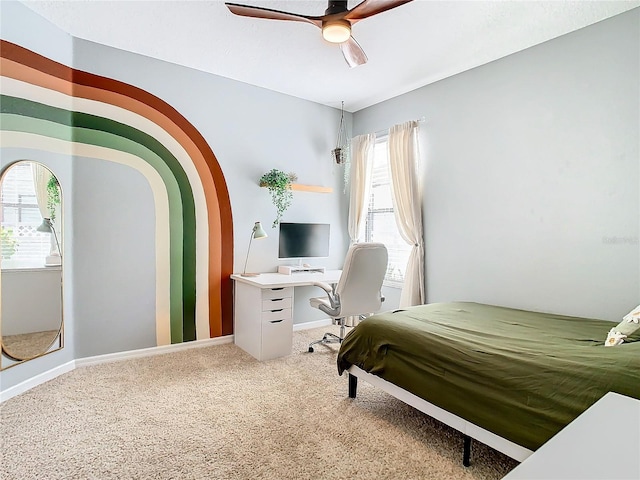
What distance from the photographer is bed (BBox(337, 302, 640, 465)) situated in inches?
60.4

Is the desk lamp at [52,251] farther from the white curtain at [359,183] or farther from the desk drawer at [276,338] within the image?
the white curtain at [359,183]

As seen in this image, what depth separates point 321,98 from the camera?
14.5ft

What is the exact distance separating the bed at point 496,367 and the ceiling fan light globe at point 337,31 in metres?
1.85

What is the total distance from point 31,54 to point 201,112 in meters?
1.37

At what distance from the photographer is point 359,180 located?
4688 millimetres

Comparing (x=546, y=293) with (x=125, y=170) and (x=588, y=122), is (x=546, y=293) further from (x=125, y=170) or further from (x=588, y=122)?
(x=125, y=170)

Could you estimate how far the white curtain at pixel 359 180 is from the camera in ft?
15.0

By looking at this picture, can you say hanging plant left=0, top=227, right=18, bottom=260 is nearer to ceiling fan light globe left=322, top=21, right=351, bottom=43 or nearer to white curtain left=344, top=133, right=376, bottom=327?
ceiling fan light globe left=322, top=21, right=351, bottom=43

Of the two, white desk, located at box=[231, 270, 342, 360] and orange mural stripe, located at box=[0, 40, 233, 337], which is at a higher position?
orange mural stripe, located at box=[0, 40, 233, 337]

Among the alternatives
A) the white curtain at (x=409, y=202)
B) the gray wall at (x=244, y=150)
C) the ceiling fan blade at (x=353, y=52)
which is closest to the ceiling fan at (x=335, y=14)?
the ceiling fan blade at (x=353, y=52)

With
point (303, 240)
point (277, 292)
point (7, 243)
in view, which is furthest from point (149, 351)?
point (303, 240)

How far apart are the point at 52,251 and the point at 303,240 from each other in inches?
94.1

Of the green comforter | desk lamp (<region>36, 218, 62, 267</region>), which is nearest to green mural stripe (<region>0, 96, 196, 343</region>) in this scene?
desk lamp (<region>36, 218, 62, 267</region>)

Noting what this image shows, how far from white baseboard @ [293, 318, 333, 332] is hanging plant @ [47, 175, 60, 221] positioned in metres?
2.66
